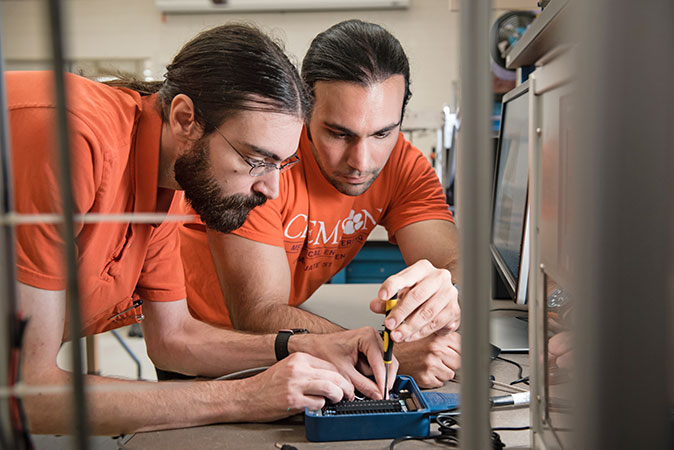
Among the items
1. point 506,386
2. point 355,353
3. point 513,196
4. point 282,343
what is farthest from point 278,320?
point 513,196

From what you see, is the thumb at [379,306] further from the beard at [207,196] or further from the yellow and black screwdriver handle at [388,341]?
the beard at [207,196]

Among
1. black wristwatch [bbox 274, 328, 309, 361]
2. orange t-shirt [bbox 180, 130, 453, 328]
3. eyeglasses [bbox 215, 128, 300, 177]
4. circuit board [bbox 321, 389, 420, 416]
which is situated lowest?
circuit board [bbox 321, 389, 420, 416]

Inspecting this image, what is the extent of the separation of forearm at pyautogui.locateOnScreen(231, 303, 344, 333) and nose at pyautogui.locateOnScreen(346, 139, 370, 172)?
1.25 ft

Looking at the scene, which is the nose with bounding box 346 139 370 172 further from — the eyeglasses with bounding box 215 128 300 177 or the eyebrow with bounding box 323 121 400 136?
the eyeglasses with bounding box 215 128 300 177

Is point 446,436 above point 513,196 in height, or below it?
below

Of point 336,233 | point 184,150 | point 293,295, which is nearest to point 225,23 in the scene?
point 184,150

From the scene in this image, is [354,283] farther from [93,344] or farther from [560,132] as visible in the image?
[560,132]

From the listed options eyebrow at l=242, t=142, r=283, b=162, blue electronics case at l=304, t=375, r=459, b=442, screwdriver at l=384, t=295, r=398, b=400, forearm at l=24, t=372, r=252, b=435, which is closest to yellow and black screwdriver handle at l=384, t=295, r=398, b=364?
screwdriver at l=384, t=295, r=398, b=400

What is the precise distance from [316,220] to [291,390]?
1.86ft

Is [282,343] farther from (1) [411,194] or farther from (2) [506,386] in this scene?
(1) [411,194]

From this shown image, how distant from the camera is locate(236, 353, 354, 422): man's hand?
2.55 feet

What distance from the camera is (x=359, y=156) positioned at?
4.18 ft

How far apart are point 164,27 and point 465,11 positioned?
3.10 ft

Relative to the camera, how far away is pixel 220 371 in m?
1.01
